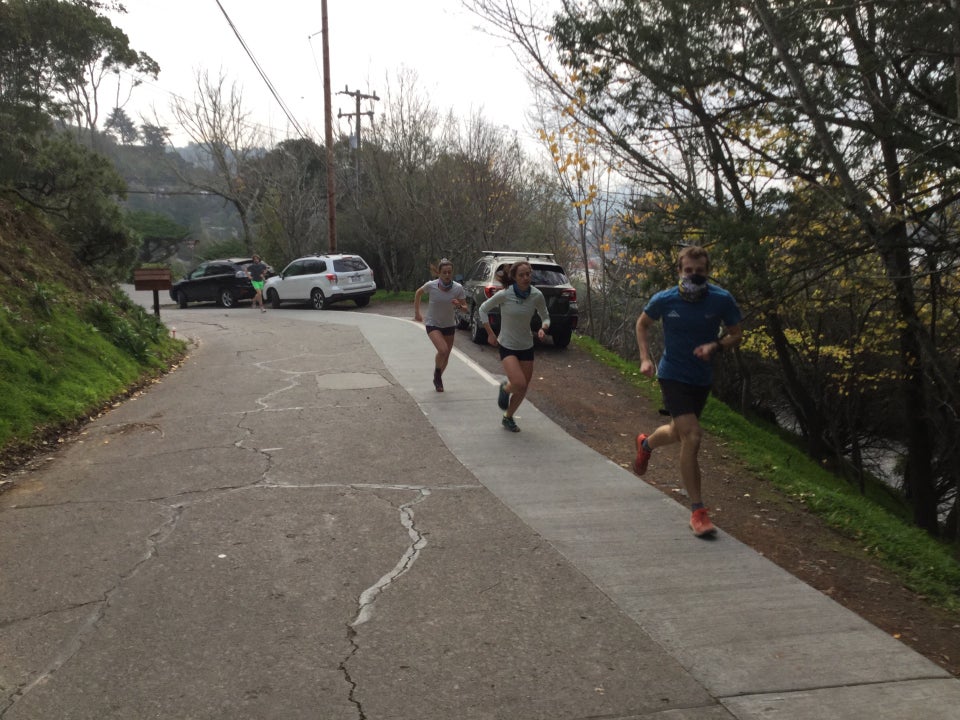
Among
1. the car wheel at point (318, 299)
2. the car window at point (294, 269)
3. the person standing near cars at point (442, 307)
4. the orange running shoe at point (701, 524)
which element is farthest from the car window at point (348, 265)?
the orange running shoe at point (701, 524)

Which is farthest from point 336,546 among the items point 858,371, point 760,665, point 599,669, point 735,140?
point 858,371

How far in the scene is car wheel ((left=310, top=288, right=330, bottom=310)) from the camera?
A: 2539cm

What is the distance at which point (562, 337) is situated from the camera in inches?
601

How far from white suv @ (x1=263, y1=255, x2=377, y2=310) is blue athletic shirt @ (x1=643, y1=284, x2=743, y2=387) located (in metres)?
20.6

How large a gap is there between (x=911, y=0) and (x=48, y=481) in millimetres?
7970

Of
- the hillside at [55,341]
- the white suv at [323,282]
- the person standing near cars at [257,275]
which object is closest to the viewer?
the hillside at [55,341]

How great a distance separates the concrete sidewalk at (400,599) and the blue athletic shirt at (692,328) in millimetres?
1065

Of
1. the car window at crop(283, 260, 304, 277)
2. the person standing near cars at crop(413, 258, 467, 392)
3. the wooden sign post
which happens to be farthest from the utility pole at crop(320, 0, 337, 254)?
the person standing near cars at crop(413, 258, 467, 392)

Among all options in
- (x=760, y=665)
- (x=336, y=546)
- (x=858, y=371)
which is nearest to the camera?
(x=760, y=665)

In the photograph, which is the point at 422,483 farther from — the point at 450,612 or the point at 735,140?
the point at 735,140

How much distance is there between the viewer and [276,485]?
657cm

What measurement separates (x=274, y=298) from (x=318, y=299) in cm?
211

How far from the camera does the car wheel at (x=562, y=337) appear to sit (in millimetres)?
15156

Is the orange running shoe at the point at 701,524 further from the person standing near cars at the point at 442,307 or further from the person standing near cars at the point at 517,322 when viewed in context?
the person standing near cars at the point at 442,307
